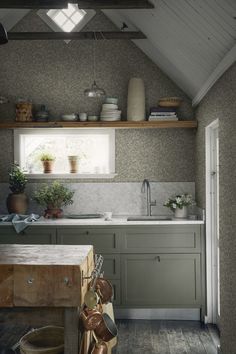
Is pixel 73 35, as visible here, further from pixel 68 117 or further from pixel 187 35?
pixel 187 35

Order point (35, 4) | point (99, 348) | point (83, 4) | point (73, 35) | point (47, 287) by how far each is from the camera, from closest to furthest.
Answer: point (47, 287) → point (99, 348) → point (35, 4) → point (83, 4) → point (73, 35)

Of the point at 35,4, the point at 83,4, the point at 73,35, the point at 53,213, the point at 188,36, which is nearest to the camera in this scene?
the point at 188,36

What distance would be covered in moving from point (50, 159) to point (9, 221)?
1.01m

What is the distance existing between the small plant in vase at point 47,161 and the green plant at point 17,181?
32 cm

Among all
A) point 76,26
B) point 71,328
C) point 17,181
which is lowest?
point 71,328

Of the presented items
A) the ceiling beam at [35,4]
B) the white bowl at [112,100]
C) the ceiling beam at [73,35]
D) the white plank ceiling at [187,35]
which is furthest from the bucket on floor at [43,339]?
the ceiling beam at [73,35]

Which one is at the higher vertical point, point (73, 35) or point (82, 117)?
point (73, 35)

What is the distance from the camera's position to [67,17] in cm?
578

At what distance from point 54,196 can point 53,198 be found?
0.03m

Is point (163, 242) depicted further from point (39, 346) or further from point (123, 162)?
point (39, 346)

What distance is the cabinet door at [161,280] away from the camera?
4.94 metres

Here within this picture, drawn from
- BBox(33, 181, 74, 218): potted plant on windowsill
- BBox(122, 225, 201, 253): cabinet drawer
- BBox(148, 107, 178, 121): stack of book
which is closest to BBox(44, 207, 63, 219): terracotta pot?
BBox(33, 181, 74, 218): potted plant on windowsill

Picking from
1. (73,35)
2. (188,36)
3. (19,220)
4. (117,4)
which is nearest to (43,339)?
(19,220)

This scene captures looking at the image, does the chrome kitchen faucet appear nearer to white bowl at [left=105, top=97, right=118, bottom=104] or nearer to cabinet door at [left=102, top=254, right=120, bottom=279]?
cabinet door at [left=102, top=254, right=120, bottom=279]
